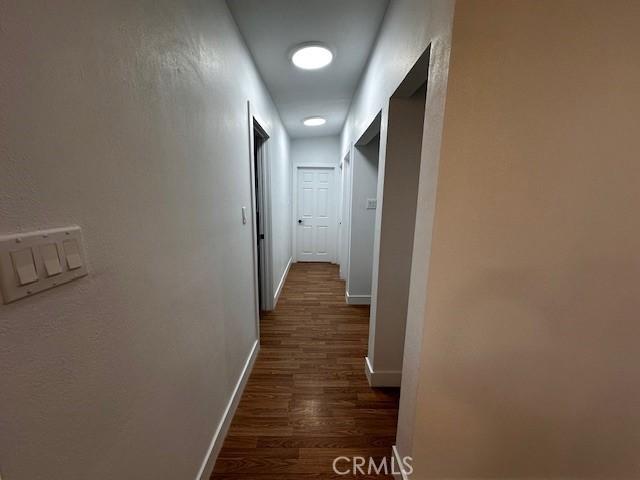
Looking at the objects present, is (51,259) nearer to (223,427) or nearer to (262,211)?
(223,427)

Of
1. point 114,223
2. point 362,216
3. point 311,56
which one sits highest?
point 311,56

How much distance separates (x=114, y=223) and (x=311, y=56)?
75.5 inches

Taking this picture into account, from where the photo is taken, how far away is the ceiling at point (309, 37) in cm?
146

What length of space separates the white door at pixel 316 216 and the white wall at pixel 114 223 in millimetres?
3568

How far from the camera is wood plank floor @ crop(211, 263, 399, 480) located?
131 cm

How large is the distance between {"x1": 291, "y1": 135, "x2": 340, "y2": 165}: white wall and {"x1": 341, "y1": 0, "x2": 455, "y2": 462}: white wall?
323 cm

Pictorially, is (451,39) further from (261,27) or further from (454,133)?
(261,27)

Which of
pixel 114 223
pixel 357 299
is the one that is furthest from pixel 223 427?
pixel 357 299

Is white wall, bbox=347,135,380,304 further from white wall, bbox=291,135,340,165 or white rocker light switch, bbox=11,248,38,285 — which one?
white rocker light switch, bbox=11,248,38,285

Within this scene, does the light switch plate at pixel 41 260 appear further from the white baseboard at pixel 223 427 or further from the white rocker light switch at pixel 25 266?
the white baseboard at pixel 223 427

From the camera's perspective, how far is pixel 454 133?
0.87 m

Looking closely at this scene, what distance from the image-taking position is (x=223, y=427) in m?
1.40

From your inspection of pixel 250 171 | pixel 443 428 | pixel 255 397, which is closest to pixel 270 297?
pixel 255 397

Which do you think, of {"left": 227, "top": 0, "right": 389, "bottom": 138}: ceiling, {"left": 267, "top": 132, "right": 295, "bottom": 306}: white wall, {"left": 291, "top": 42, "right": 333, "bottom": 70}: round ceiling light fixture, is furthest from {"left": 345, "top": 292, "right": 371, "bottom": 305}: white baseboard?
{"left": 291, "top": 42, "right": 333, "bottom": 70}: round ceiling light fixture
